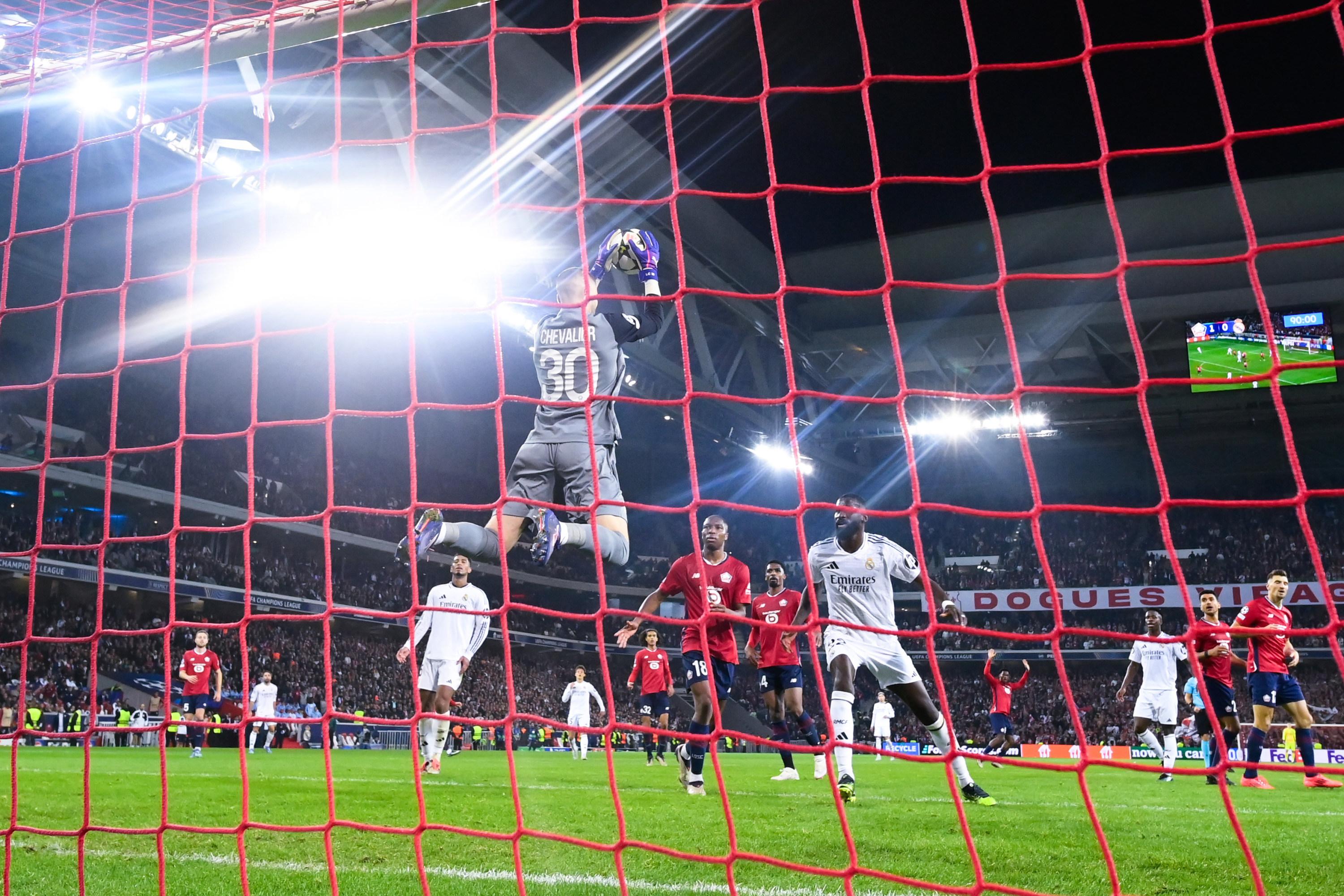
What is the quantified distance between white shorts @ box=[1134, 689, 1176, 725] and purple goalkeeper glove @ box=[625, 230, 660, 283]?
27.8 ft

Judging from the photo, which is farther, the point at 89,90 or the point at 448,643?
the point at 448,643

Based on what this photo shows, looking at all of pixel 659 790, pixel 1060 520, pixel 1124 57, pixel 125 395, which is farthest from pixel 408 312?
pixel 1060 520

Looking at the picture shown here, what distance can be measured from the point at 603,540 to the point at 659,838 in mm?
1501

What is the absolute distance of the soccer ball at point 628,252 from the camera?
4.91 m

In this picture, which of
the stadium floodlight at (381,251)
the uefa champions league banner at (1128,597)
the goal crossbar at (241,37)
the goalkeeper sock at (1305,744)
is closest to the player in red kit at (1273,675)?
the goalkeeper sock at (1305,744)

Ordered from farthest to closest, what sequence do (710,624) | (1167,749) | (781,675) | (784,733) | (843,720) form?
(1167,749) < (784,733) < (781,675) < (710,624) < (843,720)

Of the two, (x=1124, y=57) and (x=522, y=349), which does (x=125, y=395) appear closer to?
(x=522, y=349)

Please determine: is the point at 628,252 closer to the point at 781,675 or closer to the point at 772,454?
the point at 781,675

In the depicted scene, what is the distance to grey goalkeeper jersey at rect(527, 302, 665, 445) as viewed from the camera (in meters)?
5.56

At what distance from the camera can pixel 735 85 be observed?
41.6 ft

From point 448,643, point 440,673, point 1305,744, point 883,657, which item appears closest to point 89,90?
point 448,643

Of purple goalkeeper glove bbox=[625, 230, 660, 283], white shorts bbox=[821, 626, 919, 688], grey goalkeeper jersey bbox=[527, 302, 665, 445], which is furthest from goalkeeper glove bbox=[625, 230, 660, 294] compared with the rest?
white shorts bbox=[821, 626, 919, 688]

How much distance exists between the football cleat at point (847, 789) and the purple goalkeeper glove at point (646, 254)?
370cm

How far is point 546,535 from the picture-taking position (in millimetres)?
5512
